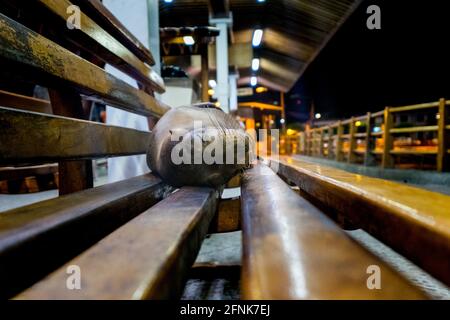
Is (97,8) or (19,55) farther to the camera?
(97,8)

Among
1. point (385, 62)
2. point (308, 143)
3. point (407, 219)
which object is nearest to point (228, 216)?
point (407, 219)

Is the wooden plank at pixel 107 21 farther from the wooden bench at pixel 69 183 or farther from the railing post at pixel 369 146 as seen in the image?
the railing post at pixel 369 146

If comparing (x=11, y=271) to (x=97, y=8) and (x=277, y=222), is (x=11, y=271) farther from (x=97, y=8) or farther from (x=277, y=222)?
(x=97, y=8)

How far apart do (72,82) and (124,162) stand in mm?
1782

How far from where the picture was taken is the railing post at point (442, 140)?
385cm

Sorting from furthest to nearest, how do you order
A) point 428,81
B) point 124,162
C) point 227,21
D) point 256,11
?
1. point 428,81
2. point 256,11
3. point 227,21
4. point 124,162

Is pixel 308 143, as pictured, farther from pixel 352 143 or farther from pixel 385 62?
pixel 385 62

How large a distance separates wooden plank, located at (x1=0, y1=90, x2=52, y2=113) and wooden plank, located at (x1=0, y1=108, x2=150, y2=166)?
2.25 meters

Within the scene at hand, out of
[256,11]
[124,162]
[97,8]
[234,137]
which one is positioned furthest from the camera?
[256,11]

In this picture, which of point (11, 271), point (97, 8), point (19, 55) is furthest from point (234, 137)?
point (97, 8)

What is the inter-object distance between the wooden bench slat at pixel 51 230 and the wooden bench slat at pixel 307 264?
0.47m

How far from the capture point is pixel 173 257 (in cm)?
48

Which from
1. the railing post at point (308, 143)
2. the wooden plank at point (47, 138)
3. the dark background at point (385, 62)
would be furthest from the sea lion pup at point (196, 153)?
the railing post at point (308, 143)

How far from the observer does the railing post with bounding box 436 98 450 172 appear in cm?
385
